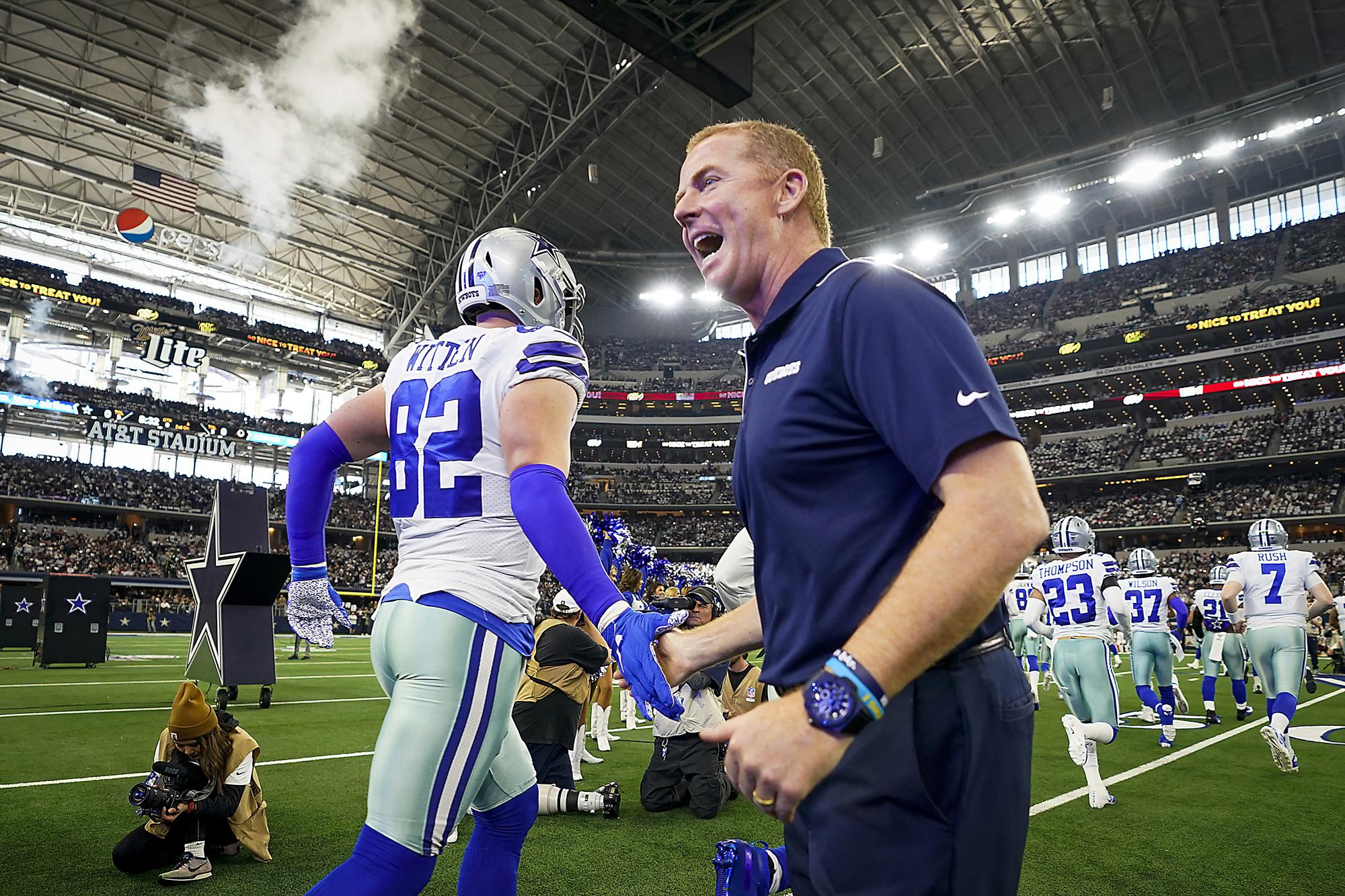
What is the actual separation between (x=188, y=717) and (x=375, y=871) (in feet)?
9.83

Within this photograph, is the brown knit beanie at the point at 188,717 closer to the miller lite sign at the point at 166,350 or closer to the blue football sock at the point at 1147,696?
the blue football sock at the point at 1147,696

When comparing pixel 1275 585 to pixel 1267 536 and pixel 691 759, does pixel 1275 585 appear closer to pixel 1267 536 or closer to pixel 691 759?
pixel 1267 536

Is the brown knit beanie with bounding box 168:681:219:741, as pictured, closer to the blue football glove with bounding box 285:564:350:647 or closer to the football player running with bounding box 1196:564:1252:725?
the blue football glove with bounding box 285:564:350:647

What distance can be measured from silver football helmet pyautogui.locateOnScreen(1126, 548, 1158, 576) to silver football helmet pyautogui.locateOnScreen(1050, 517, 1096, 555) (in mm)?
3748

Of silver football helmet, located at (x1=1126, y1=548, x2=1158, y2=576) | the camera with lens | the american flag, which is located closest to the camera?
the camera with lens

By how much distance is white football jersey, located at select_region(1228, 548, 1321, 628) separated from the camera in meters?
8.12

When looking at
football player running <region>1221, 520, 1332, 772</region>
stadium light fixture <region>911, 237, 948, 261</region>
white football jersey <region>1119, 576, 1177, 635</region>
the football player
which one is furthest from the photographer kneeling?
stadium light fixture <region>911, 237, 948, 261</region>


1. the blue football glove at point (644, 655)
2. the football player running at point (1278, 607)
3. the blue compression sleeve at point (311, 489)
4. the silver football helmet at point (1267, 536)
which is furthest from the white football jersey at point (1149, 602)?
the blue football glove at point (644, 655)

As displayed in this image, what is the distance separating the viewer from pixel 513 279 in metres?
2.68

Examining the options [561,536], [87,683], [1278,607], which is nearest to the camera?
[561,536]

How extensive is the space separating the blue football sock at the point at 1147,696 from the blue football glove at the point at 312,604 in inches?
391

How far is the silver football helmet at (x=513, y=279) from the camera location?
2678mm

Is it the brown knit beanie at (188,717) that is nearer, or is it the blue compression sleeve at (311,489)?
the blue compression sleeve at (311,489)

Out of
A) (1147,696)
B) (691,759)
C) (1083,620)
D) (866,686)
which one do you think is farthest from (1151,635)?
(866,686)
